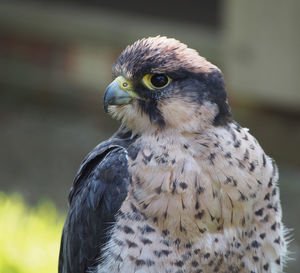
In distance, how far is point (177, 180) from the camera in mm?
2625

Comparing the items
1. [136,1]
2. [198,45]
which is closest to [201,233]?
[198,45]

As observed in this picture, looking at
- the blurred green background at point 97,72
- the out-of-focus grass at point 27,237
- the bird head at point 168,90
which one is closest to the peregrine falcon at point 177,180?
the bird head at point 168,90

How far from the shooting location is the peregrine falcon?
262cm

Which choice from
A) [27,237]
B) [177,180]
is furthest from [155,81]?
[27,237]

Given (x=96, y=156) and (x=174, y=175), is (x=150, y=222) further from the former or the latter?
(x=96, y=156)

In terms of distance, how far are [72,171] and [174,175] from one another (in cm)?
491

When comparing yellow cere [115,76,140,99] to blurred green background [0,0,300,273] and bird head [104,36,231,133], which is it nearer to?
bird head [104,36,231,133]

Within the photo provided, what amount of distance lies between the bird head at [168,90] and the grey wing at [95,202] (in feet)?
0.65

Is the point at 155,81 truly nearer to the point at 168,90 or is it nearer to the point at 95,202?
the point at 168,90

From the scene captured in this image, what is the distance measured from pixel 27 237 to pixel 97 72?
454 cm

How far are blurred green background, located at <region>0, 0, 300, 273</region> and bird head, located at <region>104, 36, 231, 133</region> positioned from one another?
11.1ft

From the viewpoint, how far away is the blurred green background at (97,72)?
267 inches

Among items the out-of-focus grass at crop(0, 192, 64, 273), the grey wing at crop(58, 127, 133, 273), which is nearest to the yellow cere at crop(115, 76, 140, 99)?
the grey wing at crop(58, 127, 133, 273)

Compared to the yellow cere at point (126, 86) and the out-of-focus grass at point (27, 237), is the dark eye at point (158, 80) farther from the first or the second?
the out-of-focus grass at point (27, 237)
